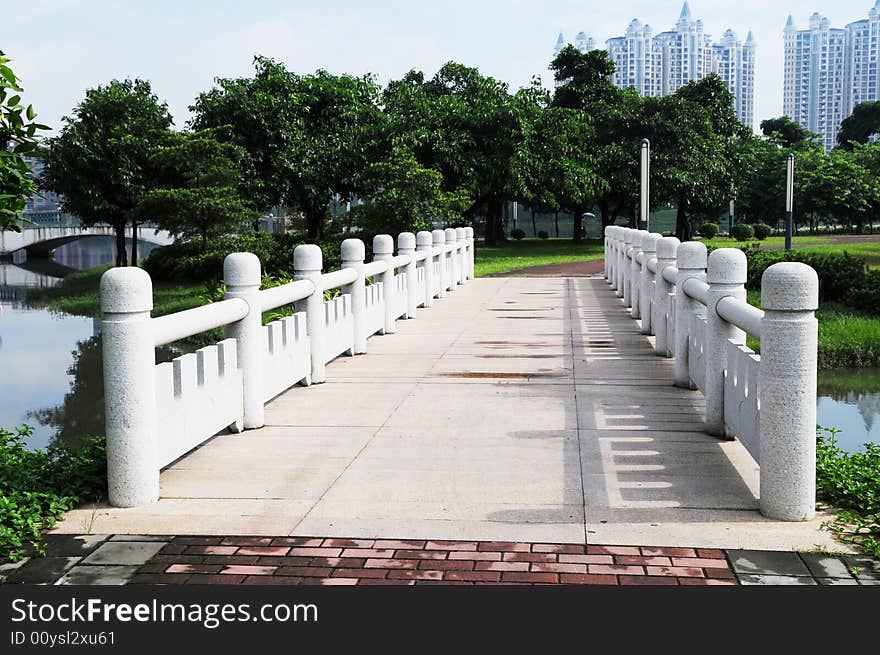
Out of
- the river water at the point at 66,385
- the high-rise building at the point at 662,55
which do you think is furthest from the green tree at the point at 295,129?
the high-rise building at the point at 662,55

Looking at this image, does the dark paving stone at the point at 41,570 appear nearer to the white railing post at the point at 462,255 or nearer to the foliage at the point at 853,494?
the foliage at the point at 853,494

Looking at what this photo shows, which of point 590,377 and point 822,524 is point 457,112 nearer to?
point 590,377

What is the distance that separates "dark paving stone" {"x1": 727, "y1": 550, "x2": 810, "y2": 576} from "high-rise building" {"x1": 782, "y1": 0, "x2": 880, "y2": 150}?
12867cm

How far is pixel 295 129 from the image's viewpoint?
36.5 m

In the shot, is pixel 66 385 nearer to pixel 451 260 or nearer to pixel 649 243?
pixel 451 260

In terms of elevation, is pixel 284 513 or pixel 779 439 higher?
pixel 779 439

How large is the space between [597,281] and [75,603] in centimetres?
1950

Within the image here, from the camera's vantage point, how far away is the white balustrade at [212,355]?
5281 mm

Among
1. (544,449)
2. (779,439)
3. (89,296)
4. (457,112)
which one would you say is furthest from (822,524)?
(457,112)

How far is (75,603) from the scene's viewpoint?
3.98 meters

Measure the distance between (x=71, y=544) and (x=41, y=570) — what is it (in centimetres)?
34

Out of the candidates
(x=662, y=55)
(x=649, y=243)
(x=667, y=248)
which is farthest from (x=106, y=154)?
(x=662, y=55)

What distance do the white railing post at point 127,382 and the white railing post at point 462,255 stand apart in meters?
16.1

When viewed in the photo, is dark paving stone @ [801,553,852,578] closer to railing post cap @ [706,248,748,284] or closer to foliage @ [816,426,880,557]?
foliage @ [816,426,880,557]
